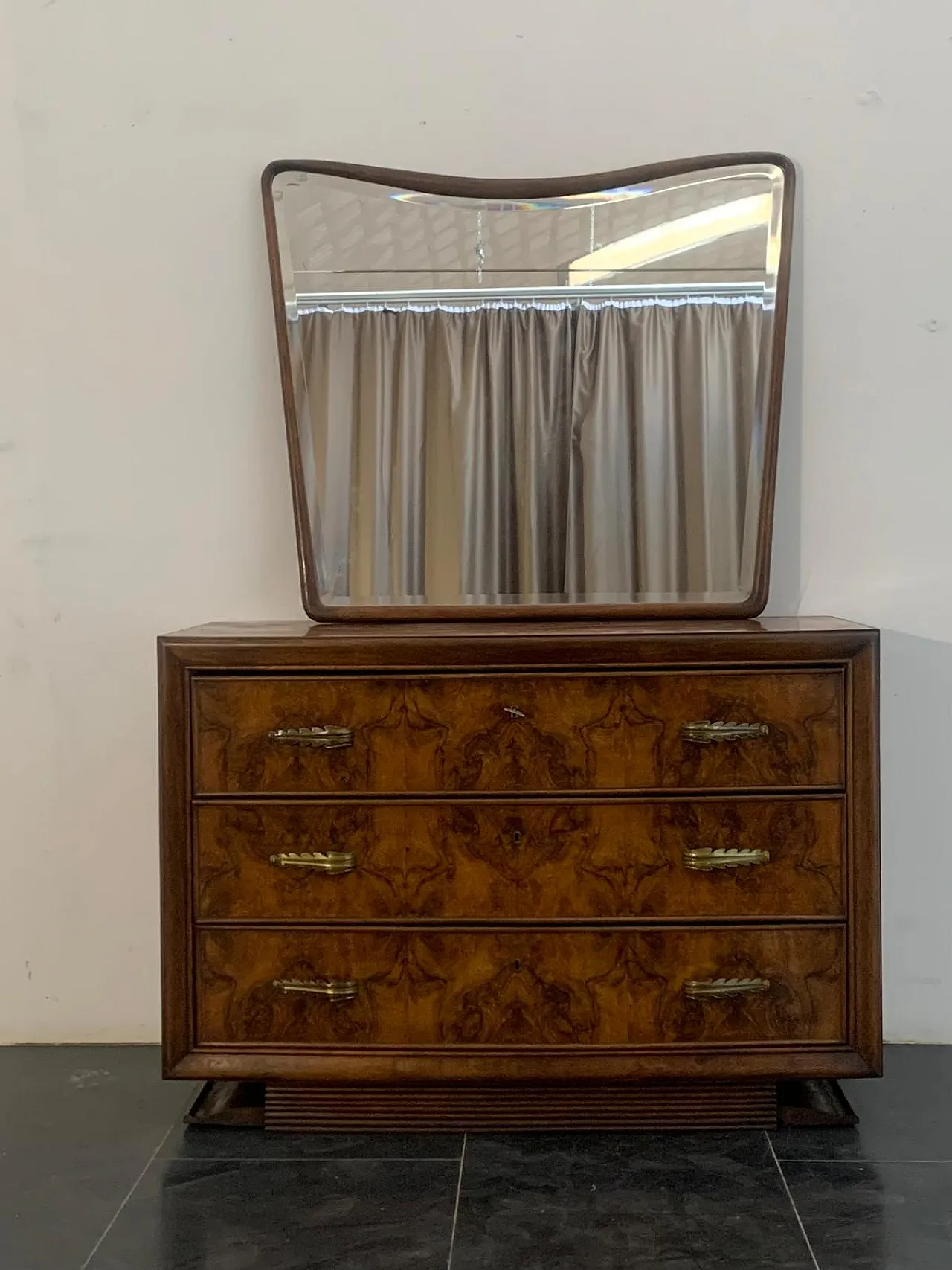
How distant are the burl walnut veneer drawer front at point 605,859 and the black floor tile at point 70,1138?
1.95ft

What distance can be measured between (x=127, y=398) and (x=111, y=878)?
40.1 inches

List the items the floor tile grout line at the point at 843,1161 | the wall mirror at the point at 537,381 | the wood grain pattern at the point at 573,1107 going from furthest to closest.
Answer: the wall mirror at the point at 537,381 < the wood grain pattern at the point at 573,1107 < the floor tile grout line at the point at 843,1161

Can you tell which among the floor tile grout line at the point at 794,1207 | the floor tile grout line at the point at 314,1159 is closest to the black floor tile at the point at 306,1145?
the floor tile grout line at the point at 314,1159

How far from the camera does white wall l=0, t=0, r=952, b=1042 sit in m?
2.29

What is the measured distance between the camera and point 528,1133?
6.54ft

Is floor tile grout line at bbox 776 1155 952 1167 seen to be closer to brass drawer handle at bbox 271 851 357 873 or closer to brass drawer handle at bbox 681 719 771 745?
brass drawer handle at bbox 681 719 771 745

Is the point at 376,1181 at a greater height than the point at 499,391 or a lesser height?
lesser

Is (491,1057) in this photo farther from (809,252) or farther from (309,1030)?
(809,252)

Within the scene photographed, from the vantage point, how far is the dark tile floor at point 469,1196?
1.65 meters

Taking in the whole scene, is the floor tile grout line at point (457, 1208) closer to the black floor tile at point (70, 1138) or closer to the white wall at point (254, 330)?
the black floor tile at point (70, 1138)

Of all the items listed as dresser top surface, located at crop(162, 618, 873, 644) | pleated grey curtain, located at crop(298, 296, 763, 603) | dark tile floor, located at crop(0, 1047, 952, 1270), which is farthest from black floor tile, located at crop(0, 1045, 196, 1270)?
pleated grey curtain, located at crop(298, 296, 763, 603)

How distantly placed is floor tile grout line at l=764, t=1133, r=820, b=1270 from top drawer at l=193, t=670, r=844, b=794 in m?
0.63

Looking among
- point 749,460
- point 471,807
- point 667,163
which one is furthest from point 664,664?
point 667,163

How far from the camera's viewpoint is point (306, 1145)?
6.48 feet
